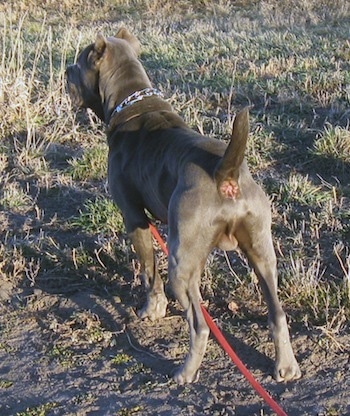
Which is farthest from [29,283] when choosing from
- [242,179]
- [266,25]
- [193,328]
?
[266,25]

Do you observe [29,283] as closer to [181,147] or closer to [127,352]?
[127,352]

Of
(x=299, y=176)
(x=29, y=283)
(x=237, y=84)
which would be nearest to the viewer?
(x=29, y=283)

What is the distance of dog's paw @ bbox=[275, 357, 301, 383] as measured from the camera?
418 centimetres

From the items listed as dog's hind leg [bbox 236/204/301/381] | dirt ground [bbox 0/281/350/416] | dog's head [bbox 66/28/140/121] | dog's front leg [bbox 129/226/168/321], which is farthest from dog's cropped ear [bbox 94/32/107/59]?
dog's hind leg [bbox 236/204/301/381]

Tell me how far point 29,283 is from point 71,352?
1.06 metres

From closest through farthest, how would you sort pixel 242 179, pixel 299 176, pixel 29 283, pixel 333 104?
pixel 242 179 < pixel 29 283 < pixel 299 176 < pixel 333 104

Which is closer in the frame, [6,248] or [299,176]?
[6,248]

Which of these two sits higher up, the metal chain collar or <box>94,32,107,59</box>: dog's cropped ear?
<box>94,32,107,59</box>: dog's cropped ear

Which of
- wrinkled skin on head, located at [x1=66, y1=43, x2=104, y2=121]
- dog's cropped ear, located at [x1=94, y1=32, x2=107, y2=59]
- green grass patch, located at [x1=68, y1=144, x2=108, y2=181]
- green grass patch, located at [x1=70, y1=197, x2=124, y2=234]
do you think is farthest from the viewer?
green grass patch, located at [x1=68, y1=144, x2=108, y2=181]

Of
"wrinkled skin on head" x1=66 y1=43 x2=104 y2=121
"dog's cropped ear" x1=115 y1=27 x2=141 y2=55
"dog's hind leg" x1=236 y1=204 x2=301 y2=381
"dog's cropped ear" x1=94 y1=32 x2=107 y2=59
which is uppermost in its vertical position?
"dog's cropped ear" x1=94 y1=32 x2=107 y2=59

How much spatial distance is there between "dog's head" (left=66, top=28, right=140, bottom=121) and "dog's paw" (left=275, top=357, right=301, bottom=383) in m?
2.27

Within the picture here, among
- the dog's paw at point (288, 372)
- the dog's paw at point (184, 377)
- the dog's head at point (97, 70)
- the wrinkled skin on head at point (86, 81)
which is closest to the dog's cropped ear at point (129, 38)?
the dog's head at point (97, 70)

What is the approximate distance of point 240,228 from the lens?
13.2 feet

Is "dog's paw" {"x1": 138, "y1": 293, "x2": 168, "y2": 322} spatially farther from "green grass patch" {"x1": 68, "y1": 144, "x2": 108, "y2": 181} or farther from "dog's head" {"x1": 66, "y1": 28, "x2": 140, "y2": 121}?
"green grass patch" {"x1": 68, "y1": 144, "x2": 108, "y2": 181}
